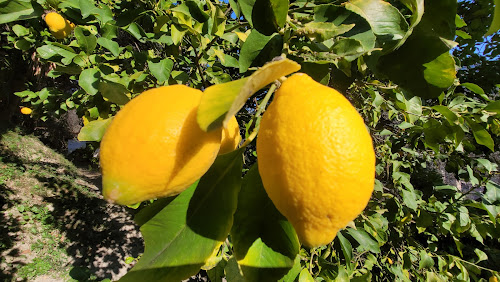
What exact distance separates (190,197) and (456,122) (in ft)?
3.17

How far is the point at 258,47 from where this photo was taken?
555 mm

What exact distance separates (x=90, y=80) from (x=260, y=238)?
0.80 meters

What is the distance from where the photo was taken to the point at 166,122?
0.39 m

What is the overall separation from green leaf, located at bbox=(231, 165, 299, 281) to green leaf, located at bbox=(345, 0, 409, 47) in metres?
0.34

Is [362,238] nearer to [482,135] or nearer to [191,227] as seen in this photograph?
[482,135]

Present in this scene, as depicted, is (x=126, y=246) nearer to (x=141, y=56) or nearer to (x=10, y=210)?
(x=10, y=210)

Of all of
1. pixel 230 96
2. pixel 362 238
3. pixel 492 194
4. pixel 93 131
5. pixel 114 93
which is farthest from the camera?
pixel 492 194

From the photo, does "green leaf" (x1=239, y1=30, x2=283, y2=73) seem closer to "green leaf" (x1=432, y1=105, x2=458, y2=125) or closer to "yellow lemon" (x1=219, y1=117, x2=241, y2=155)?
"yellow lemon" (x1=219, y1=117, x2=241, y2=155)

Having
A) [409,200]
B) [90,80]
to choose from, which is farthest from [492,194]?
[90,80]

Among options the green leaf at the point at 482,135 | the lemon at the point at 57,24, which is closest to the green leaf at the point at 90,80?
the lemon at the point at 57,24

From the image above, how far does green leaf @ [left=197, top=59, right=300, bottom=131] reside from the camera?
30 cm

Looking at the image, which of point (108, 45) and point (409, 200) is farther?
point (409, 200)

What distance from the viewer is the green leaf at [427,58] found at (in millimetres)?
461

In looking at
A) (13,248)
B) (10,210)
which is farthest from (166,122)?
(10,210)
